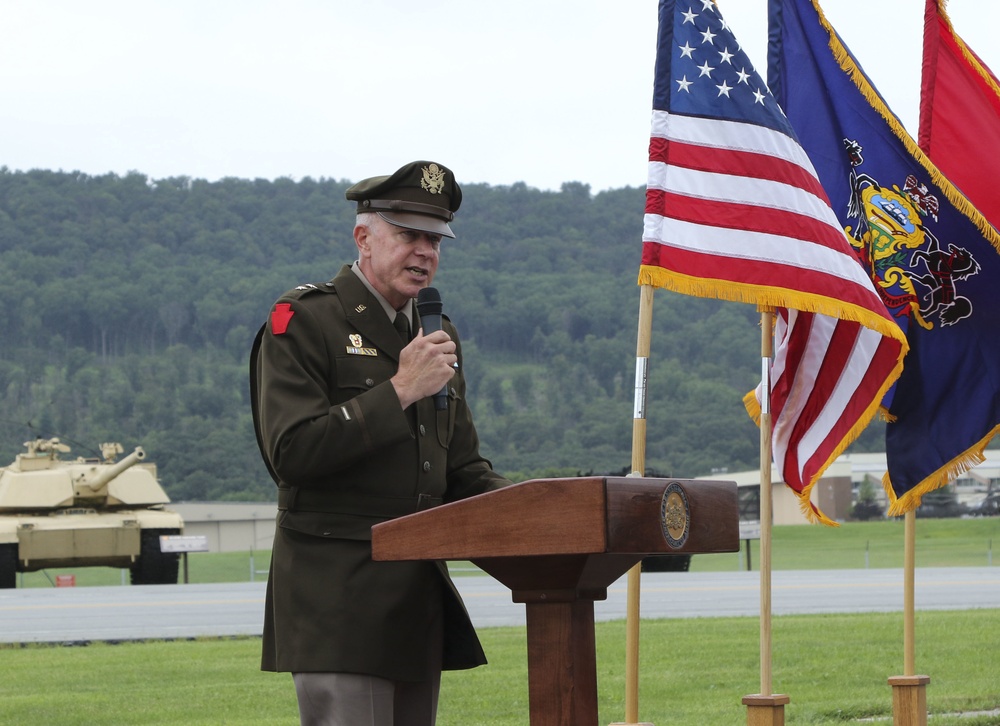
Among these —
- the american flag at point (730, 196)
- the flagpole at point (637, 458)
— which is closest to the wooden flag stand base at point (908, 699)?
the american flag at point (730, 196)

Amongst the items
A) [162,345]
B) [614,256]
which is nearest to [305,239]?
[162,345]

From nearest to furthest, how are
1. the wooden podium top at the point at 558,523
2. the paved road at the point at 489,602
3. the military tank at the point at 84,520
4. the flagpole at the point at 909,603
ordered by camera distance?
the wooden podium top at the point at 558,523, the flagpole at the point at 909,603, the paved road at the point at 489,602, the military tank at the point at 84,520

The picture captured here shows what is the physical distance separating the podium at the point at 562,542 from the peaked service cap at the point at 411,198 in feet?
2.61

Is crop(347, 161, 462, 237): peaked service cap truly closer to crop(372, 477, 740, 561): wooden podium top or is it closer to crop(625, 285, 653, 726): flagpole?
crop(372, 477, 740, 561): wooden podium top

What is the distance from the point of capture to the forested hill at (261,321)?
10488cm

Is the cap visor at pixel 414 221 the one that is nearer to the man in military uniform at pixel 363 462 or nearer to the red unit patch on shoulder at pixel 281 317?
the man in military uniform at pixel 363 462

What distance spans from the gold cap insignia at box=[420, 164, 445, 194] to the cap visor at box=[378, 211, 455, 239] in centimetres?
7

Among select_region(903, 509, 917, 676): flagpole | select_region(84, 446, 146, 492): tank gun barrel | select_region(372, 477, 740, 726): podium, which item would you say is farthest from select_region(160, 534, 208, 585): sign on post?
select_region(372, 477, 740, 726): podium

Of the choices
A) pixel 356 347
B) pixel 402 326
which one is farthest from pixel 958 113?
pixel 356 347

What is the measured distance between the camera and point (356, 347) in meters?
3.75

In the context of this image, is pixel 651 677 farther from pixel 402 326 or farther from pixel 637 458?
pixel 402 326

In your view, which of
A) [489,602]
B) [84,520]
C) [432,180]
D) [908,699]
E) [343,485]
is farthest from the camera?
[84,520]

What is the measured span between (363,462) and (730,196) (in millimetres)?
2773

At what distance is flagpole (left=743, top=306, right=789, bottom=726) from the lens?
19.0 ft
